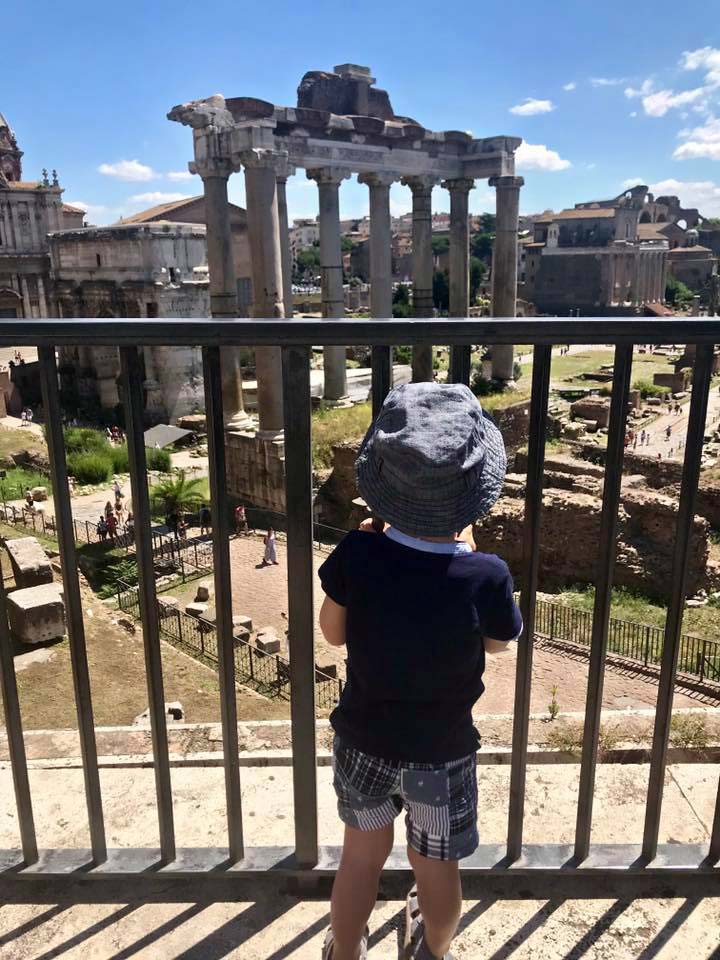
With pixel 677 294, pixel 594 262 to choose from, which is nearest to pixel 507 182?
pixel 594 262

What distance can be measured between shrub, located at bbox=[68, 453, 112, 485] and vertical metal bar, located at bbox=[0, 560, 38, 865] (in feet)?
68.4

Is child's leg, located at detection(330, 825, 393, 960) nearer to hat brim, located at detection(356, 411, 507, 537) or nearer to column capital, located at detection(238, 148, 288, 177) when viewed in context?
hat brim, located at detection(356, 411, 507, 537)

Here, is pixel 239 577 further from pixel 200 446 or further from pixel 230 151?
pixel 200 446

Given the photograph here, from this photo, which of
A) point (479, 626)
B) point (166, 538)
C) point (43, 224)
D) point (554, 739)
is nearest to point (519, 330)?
point (479, 626)

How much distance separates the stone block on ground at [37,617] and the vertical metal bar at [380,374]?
7208 millimetres

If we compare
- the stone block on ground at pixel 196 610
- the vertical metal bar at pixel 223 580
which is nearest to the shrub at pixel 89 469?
the stone block on ground at pixel 196 610

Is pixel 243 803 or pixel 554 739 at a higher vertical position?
pixel 243 803

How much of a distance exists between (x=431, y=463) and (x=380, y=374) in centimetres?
46

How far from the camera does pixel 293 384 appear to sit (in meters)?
2.00

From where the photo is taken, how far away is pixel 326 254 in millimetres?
21562

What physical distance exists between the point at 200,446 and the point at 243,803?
24.8 metres

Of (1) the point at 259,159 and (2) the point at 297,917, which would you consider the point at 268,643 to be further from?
(1) the point at 259,159

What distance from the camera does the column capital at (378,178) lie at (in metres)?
21.7

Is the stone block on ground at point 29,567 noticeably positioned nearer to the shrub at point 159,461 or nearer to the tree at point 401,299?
the shrub at point 159,461
